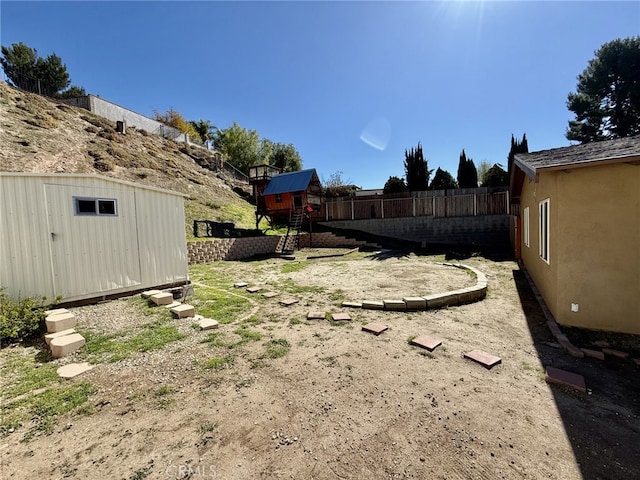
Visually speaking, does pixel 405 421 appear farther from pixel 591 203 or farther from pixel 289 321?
pixel 591 203

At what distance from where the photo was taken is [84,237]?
5.40 metres

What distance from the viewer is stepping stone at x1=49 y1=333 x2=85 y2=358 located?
3510mm

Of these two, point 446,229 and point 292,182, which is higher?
point 292,182

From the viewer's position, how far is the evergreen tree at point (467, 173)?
2039cm

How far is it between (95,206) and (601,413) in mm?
8378

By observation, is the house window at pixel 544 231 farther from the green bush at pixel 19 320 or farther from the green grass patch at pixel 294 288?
the green bush at pixel 19 320

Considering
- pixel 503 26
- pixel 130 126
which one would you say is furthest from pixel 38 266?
pixel 130 126

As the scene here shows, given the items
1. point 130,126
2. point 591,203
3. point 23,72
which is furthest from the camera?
point 23,72

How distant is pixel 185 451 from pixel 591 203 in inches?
250

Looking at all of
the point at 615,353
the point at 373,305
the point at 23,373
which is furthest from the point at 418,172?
the point at 23,373

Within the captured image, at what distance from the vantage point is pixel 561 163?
4.39 m

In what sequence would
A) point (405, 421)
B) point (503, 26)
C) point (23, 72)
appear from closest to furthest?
point (405, 421), point (503, 26), point (23, 72)

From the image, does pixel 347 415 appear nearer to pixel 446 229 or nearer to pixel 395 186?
pixel 446 229

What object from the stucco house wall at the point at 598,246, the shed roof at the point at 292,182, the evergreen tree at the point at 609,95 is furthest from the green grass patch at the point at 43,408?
the evergreen tree at the point at 609,95
